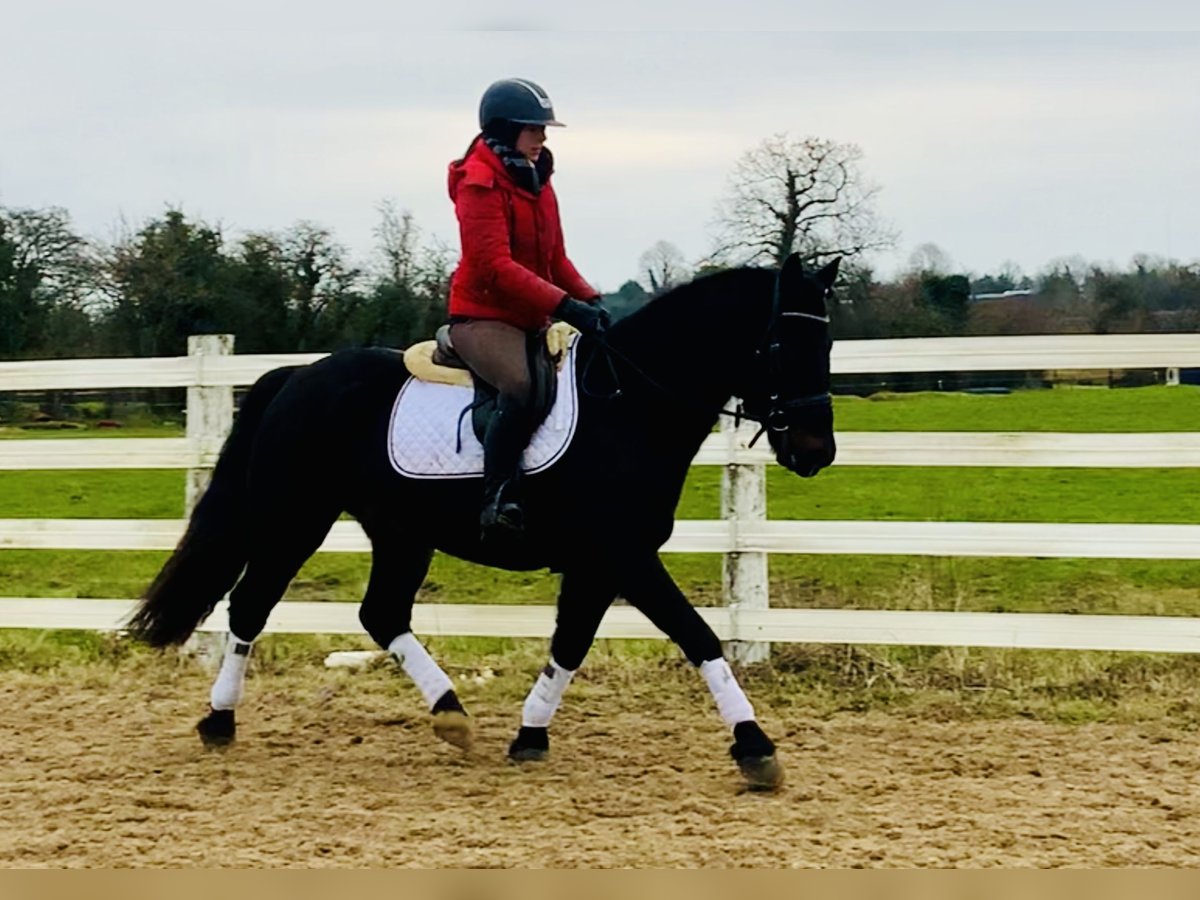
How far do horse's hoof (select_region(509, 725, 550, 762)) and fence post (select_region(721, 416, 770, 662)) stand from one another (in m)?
1.55

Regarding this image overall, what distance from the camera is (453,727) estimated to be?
16.9 feet

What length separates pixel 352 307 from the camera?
10695 millimetres

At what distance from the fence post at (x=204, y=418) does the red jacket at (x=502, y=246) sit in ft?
8.25

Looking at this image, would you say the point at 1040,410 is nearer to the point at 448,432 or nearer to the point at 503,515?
the point at 448,432

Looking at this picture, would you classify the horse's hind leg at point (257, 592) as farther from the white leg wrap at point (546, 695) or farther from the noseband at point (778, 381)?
the noseband at point (778, 381)

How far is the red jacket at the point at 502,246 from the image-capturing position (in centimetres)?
481

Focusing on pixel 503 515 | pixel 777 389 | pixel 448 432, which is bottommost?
pixel 503 515

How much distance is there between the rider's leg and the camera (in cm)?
486

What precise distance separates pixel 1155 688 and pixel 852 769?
202 cm

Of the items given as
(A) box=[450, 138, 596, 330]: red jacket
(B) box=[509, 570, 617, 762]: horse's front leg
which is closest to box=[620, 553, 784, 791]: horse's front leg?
(B) box=[509, 570, 617, 762]: horse's front leg

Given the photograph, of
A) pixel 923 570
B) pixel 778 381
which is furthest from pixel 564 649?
pixel 923 570

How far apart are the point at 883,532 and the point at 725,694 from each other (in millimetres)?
1899

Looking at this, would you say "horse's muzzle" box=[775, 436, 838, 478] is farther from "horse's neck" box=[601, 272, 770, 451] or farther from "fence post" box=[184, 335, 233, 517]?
"fence post" box=[184, 335, 233, 517]

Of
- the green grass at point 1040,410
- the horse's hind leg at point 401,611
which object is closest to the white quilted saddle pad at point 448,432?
the horse's hind leg at point 401,611
